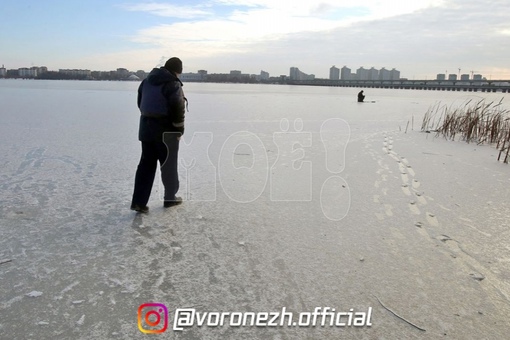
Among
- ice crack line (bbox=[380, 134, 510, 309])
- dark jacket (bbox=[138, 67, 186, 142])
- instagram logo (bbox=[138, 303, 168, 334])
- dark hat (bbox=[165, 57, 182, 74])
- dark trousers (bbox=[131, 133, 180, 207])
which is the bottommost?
ice crack line (bbox=[380, 134, 510, 309])

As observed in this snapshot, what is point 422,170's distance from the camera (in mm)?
6395

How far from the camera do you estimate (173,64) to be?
3938 millimetres

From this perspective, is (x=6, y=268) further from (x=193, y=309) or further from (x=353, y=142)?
(x=353, y=142)

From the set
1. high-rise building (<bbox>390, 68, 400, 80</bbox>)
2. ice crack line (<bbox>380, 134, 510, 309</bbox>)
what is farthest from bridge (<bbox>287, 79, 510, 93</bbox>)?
ice crack line (<bbox>380, 134, 510, 309</bbox>)

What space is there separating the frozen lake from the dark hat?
1.53 metres

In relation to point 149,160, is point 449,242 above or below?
below

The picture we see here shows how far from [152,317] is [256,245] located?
125 centimetres

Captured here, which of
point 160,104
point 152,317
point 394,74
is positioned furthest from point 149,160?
point 394,74

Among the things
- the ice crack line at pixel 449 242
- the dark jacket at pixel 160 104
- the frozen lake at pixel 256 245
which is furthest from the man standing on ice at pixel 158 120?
the ice crack line at pixel 449 242

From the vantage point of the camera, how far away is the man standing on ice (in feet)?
12.8

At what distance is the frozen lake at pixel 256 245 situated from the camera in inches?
92.3

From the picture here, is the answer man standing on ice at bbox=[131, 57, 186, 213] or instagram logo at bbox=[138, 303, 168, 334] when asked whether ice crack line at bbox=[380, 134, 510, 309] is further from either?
man standing on ice at bbox=[131, 57, 186, 213]

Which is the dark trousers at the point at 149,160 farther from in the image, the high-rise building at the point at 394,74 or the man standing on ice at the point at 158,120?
the high-rise building at the point at 394,74

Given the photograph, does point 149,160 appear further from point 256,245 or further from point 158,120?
point 256,245
